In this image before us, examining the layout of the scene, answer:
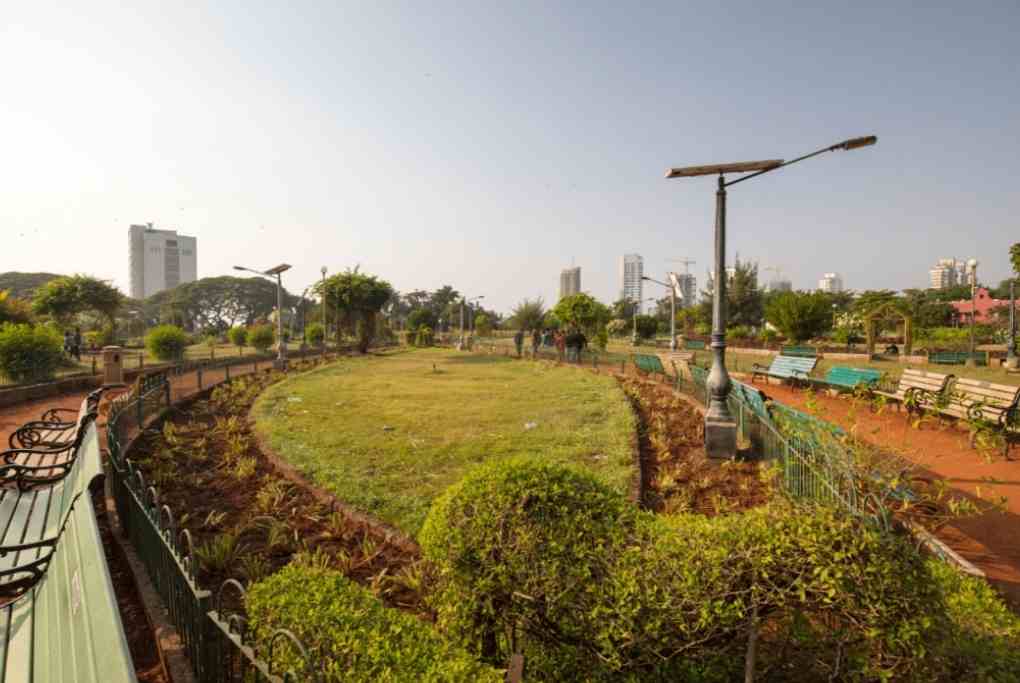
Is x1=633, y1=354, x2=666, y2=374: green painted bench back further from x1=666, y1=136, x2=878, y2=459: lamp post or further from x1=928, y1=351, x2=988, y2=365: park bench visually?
x1=928, y1=351, x2=988, y2=365: park bench

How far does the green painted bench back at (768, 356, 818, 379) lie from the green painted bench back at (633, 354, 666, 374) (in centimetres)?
372

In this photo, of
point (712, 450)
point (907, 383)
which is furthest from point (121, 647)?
point (907, 383)

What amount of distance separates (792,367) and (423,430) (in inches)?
470

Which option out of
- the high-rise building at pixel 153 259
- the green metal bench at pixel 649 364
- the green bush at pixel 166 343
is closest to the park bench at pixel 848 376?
the green metal bench at pixel 649 364

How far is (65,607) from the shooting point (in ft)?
8.76

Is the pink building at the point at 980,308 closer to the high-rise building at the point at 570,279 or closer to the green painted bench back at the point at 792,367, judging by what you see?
the green painted bench back at the point at 792,367

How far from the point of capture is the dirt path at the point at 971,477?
4523mm

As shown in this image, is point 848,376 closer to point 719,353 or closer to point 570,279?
point 719,353

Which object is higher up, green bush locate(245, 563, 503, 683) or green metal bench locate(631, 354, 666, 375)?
green metal bench locate(631, 354, 666, 375)

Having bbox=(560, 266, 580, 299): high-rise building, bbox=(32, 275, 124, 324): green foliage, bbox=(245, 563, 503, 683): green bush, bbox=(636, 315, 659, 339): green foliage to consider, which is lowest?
bbox=(245, 563, 503, 683): green bush

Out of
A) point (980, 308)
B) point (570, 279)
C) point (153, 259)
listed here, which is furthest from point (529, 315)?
point (153, 259)

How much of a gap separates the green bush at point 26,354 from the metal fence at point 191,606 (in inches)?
526

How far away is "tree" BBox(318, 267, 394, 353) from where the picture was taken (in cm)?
3228

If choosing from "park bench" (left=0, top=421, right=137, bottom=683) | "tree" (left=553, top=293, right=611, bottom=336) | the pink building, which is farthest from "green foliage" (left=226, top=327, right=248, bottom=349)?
the pink building
